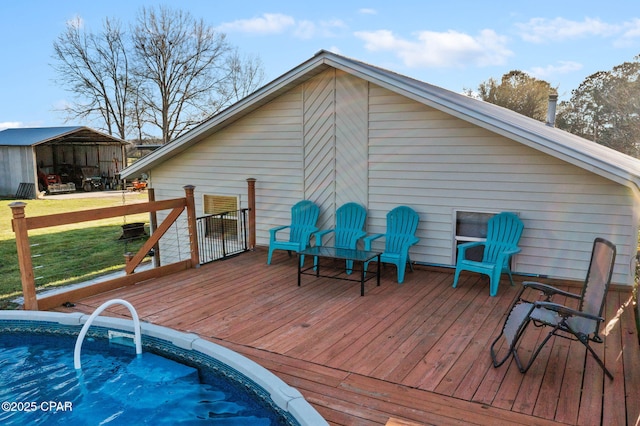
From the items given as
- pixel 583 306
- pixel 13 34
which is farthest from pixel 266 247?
pixel 13 34

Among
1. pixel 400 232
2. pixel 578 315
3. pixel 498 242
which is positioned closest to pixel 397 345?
pixel 578 315

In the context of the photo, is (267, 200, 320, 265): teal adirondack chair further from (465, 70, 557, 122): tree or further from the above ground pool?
(465, 70, 557, 122): tree

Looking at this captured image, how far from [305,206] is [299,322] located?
2.84 metres

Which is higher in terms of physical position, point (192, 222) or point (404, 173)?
point (404, 173)

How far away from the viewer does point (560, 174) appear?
5.51 metres

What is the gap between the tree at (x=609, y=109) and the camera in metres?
25.2

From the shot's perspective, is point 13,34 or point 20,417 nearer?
point 20,417

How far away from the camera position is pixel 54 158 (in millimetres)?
23578

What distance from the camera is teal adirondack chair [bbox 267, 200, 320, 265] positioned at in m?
6.59

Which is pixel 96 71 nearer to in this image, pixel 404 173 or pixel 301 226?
pixel 301 226

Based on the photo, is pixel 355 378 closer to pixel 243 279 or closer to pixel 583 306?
pixel 583 306

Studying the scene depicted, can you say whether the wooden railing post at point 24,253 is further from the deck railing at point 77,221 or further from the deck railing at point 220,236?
the deck railing at point 220,236

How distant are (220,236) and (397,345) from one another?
202 inches

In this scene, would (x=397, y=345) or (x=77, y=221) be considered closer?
(x=397, y=345)
